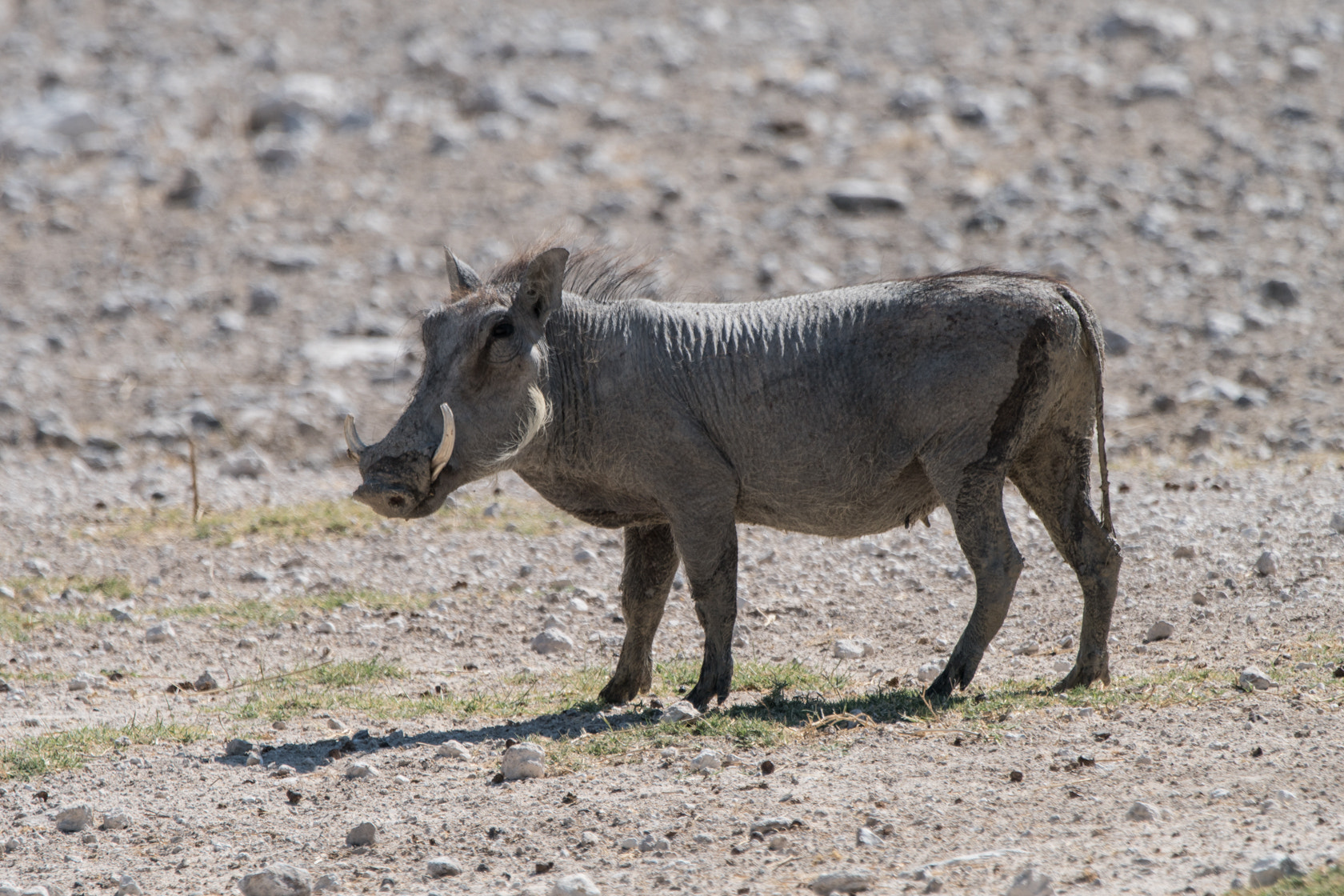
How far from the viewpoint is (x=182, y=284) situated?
17344mm

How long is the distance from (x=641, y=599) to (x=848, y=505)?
1.12 m

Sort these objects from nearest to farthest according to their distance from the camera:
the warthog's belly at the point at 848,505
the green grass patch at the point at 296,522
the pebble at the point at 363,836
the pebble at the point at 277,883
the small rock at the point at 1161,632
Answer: the pebble at the point at 277,883 < the pebble at the point at 363,836 < the warthog's belly at the point at 848,505 < the small rock at the point at 1161,632 < the green grass patch at the point at 296,522

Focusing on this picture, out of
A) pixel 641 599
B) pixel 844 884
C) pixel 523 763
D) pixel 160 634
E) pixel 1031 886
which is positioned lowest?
pixel 160 634

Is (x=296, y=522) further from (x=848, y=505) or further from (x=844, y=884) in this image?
(x=844, y=884)

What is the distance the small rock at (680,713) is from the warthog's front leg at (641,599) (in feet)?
2.19

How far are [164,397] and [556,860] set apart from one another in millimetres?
10845

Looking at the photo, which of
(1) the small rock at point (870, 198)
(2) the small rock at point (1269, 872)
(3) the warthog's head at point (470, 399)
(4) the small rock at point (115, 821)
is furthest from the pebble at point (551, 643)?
(1) the small rock at point (870, 198)

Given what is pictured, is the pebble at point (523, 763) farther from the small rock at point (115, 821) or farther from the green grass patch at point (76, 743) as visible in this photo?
the green grass patch at point (76, 743)

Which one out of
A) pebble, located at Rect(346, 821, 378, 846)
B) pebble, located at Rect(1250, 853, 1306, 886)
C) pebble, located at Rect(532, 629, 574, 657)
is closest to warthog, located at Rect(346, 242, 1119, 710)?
pebble, located at Rect(532, 629, 574, 657)

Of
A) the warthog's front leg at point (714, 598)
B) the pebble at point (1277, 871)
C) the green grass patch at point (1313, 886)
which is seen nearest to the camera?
the green grass patch at point (1313, 886)

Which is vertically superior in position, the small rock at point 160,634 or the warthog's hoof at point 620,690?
the warthog's hoof at point 620,690

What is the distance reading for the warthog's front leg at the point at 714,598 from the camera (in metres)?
7.20

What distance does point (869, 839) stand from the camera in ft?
17.1

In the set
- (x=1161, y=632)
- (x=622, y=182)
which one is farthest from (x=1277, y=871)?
(x=622, y=182)
